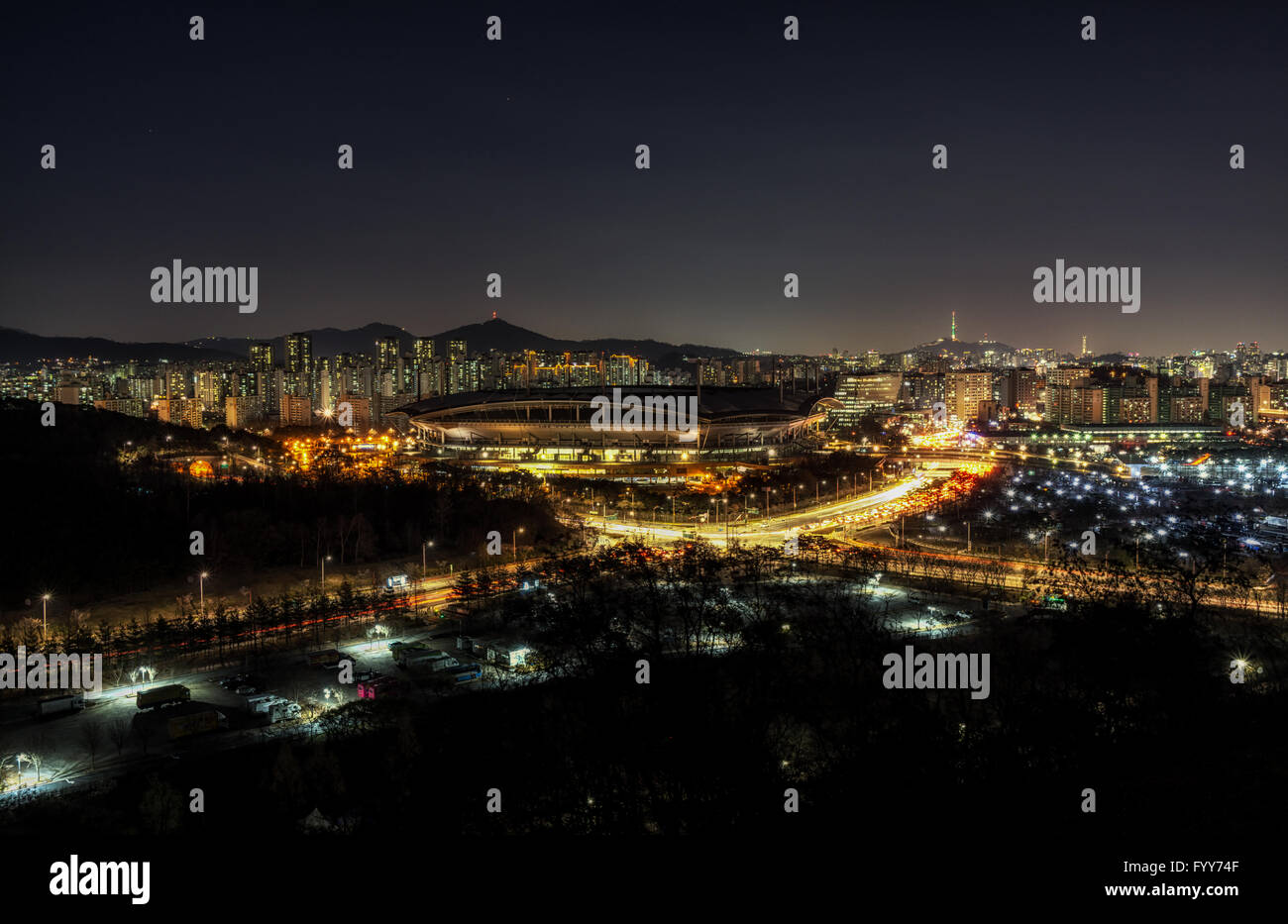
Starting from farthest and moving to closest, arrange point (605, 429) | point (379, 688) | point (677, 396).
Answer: point (677, 396) → point (605, 429) → point (379, 688)

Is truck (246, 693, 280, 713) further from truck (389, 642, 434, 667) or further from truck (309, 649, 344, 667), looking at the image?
truck (389, 642, 434, 667)

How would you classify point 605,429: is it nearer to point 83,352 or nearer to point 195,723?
point 195,723

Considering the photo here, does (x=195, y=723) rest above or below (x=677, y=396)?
below

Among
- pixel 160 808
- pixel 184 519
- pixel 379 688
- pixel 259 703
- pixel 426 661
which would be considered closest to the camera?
pixel 160 808

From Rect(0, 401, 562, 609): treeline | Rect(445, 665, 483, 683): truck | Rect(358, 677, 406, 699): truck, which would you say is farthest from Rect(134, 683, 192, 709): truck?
Rect(0, 401, 562, 609): treeline

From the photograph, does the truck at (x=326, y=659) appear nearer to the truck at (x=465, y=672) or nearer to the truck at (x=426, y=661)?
the truck at (x=426, y=661)

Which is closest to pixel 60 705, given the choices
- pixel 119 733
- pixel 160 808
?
pixel 119 733
